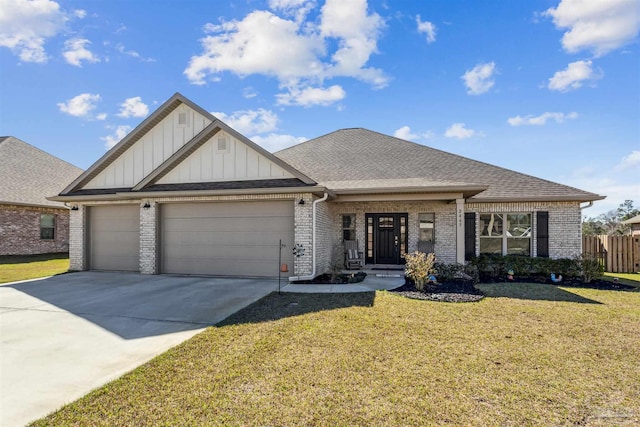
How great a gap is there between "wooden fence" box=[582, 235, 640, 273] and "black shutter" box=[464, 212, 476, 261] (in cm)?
453

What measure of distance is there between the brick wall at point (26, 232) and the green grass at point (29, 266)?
0.55m

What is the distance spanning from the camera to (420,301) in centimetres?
709

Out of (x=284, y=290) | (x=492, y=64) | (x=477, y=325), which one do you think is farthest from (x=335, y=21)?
(x=477, y=325)

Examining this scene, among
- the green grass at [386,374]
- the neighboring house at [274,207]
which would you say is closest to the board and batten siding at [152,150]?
the neighboring house at [274,207]

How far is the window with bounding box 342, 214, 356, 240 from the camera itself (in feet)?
41.2

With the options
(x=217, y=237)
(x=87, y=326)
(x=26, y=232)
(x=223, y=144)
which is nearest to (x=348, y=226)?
(x=217, y=237)

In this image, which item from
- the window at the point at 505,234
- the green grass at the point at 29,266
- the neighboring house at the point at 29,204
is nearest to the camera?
the green grass at the point at 29,266

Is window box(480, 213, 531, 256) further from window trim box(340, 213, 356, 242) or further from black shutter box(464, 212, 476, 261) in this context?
window trim box(340, 213, 356, 242)

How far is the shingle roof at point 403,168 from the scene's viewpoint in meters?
11.3

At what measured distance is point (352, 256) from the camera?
11766 mm

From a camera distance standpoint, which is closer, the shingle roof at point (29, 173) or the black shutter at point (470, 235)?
the black shutter at point (470, 235)

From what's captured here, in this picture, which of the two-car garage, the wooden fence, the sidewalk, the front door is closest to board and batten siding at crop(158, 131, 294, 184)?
the two-car garage

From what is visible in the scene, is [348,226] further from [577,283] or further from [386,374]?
[386,374]

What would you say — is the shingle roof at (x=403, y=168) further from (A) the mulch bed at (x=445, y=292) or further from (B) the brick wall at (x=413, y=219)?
(A) the mulch bed at (x=445, y=292)
